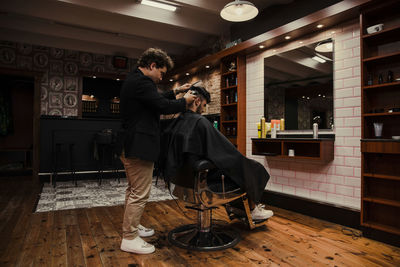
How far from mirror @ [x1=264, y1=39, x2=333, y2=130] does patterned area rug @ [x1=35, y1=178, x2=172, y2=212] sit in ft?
6.69

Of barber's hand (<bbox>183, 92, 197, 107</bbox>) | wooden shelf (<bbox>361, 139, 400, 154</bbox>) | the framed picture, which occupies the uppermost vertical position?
the framed picture

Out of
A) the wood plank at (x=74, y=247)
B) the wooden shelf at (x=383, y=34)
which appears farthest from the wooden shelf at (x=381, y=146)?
Result: the wood plank at (x=74, y=247)

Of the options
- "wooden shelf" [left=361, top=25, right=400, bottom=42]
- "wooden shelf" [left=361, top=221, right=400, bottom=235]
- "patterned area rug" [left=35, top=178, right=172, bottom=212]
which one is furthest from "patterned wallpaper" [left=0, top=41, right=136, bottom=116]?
"wooden shelf" [left=361, top=221, right=400, bottom=235]

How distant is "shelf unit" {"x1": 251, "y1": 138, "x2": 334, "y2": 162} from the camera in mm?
2689

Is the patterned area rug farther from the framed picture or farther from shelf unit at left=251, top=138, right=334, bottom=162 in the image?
the framed picture

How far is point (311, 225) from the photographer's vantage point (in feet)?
8.50

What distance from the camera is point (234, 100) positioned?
4078 mm

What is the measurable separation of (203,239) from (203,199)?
0.48 m

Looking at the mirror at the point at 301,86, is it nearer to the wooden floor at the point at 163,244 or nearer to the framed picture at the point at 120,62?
the wooden floor at the point at 163,244

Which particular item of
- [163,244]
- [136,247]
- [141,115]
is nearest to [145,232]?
[163,244]

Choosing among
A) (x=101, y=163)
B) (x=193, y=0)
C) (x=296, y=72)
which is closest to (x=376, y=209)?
(x=296, y=72)

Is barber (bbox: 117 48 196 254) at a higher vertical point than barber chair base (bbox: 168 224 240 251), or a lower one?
higher

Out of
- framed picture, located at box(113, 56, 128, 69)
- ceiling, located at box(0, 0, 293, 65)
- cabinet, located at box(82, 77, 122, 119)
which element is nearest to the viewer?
ceiling, located at box(0, 0, 293, 65)

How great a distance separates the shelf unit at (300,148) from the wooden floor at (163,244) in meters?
0.70
